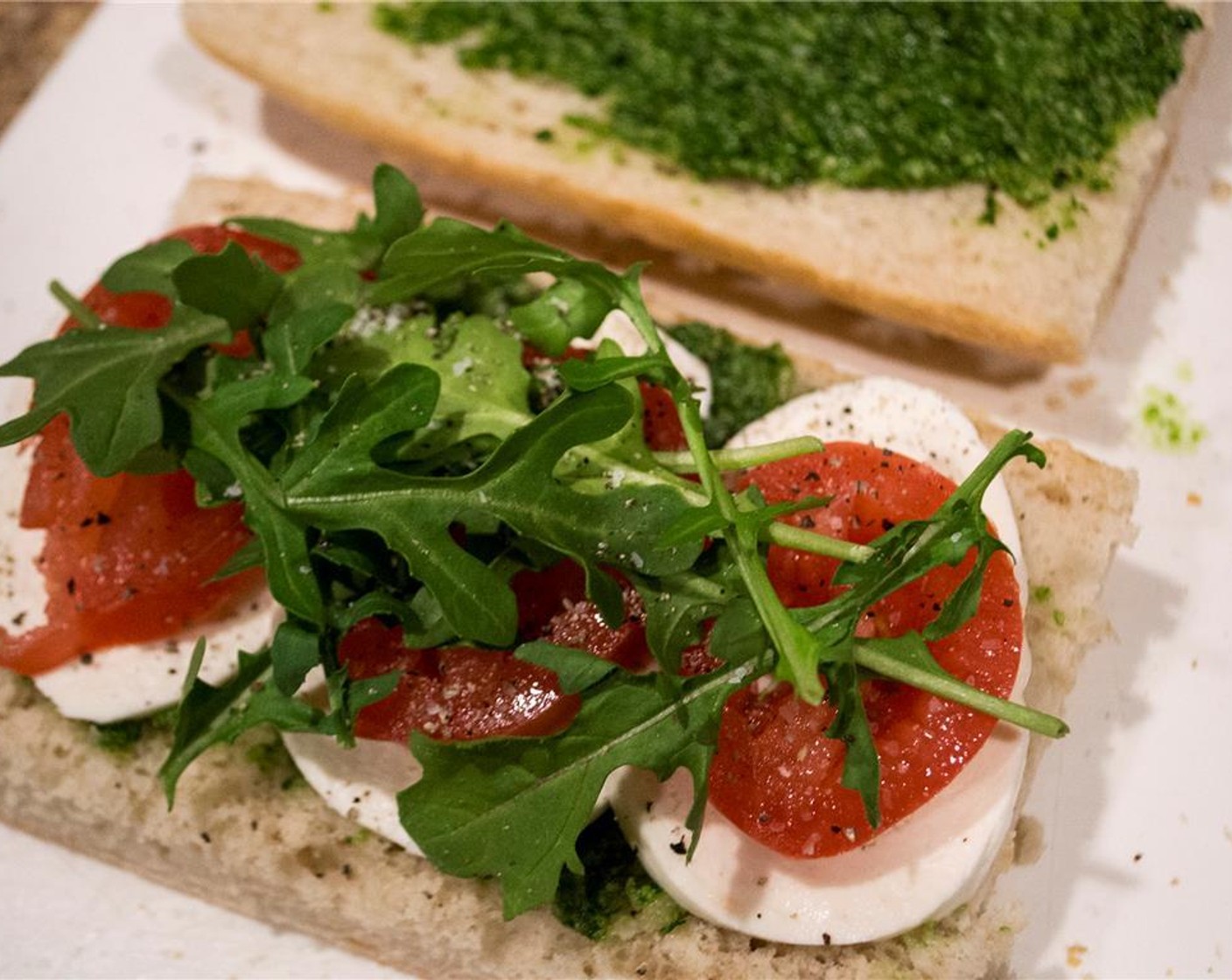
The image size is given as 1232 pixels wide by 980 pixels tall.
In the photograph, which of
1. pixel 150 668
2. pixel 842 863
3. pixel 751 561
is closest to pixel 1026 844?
pixel 842 863

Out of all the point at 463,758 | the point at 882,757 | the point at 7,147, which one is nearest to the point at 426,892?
the point at 463,758

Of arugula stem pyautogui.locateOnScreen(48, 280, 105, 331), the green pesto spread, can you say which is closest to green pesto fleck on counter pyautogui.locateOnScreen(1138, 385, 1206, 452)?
the green pesto spread

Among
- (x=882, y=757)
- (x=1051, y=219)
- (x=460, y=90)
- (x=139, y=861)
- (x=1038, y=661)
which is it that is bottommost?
(x=139, y=861)

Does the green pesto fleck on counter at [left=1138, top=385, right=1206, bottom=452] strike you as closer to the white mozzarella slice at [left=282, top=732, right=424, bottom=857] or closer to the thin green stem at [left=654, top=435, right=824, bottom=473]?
the thin green stem at [left=654, top=435, right=824, bottom=473]

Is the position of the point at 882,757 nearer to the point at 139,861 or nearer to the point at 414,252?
the point at 414,252

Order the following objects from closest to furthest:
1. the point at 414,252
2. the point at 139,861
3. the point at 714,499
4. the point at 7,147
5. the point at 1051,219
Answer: the point at 714,499 → the point at 414,252 → the point at 139,861 → the point at 1051,219 → the point at 7,147

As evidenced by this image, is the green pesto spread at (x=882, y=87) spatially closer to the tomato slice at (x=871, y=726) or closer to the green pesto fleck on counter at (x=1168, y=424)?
the green pesto fleck on counter at (x=1168, y=424)
